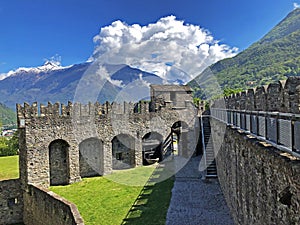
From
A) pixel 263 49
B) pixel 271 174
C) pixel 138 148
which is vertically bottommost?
pixel 138 148

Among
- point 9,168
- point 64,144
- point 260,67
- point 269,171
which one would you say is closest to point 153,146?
point 64,144

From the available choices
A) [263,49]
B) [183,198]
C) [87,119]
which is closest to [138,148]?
[87,119]

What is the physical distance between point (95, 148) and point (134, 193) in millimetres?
6382

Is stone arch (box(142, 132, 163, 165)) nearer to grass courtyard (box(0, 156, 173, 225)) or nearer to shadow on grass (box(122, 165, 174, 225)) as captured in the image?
grass courtyard (box(0, 156, 173, 225))

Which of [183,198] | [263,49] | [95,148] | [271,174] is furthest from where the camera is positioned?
[263,49]

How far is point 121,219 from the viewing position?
12148mm

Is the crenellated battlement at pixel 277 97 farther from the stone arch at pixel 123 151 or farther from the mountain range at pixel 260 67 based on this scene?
the mountain range at pixel 260 67

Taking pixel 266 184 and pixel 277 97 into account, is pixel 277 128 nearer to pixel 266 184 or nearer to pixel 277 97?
pixel 277 97

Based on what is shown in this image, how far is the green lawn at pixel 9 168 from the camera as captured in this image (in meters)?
18.0

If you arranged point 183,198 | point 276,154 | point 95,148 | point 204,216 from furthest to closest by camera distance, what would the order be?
point 95,148 < point 183,198 < point 204,216 < point 276,154

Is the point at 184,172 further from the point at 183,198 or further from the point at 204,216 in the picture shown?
the point at 204,216

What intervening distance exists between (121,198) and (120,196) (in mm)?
395

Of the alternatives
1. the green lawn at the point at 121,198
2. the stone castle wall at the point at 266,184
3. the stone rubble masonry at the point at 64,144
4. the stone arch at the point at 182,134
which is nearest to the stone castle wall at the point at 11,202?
the stone rubble masonry at the point at 64,144

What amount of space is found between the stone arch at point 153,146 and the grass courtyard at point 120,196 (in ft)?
8.59
